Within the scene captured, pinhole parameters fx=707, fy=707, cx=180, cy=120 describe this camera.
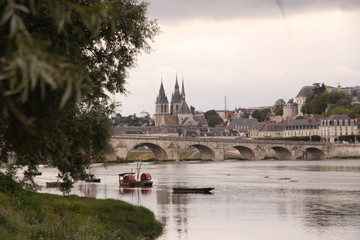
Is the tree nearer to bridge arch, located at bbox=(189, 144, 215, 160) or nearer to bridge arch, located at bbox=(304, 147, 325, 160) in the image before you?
bridge arch, located at bbox=(189, 144, 215, 160)

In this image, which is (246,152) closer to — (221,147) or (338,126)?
A: (221,147)

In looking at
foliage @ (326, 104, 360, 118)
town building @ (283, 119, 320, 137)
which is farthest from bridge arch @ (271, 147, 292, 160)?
foliage @ (326, 104, 360, 118)

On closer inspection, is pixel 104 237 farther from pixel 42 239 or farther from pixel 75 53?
pixel 75 53

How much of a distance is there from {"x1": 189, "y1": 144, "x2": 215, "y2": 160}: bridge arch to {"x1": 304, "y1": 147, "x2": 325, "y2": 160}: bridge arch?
2028cm

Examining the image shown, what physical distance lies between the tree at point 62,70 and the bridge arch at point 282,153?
12633cm

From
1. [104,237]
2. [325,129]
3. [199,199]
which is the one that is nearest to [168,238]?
[104,237]

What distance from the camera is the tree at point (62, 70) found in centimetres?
478

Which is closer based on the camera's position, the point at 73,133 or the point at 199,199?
the point at 73,133

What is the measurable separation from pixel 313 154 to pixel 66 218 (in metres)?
136

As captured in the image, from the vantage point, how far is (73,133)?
2284cm

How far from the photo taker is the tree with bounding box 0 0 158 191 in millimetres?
4777

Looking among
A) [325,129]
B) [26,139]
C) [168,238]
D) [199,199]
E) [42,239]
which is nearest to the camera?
[26,139]

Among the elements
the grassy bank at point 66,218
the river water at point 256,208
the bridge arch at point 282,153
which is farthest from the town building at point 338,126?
the grassy bank at point 66,218

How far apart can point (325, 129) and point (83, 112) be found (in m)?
164
